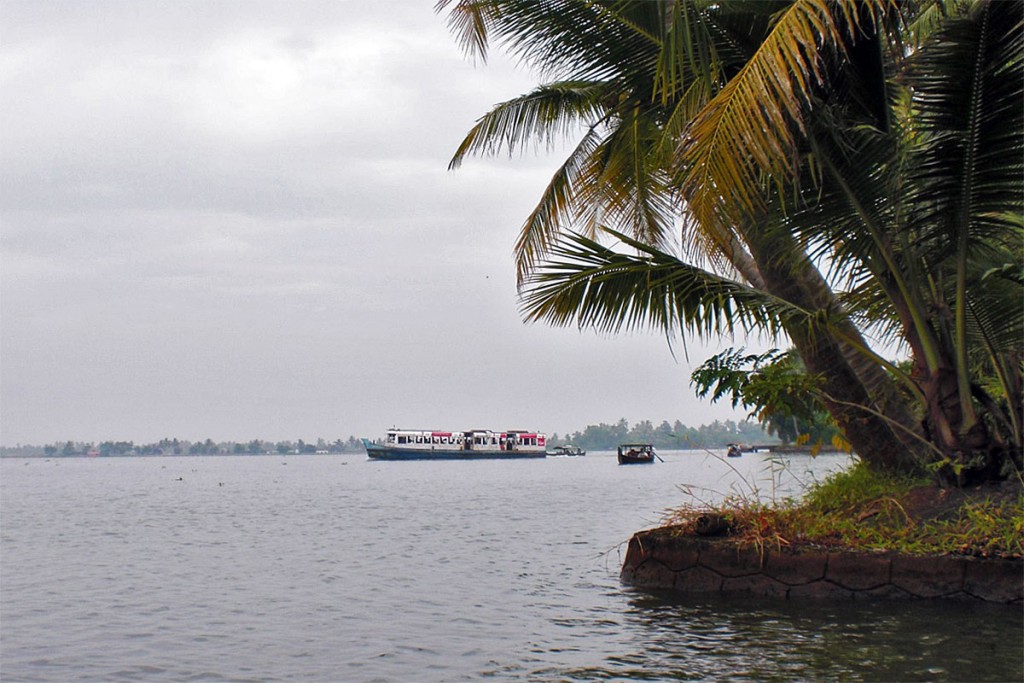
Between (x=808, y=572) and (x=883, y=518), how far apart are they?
111 cm

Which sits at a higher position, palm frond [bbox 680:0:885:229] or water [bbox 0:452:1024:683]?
palm frond [bbox 680:0:885:229]

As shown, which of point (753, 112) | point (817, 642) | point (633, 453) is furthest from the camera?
point (633, 453)

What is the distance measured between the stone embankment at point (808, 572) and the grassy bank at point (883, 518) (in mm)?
153

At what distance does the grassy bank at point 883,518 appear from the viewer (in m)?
8.98

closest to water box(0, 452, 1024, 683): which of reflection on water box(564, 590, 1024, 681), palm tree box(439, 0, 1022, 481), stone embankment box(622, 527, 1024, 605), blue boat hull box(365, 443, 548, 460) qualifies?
reflection on water box(564, 590, 1024, 681)

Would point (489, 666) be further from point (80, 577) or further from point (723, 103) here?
point (80, 577)

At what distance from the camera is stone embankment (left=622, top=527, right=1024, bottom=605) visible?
8734 mm

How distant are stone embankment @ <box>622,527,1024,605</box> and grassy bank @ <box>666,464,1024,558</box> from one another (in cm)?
15

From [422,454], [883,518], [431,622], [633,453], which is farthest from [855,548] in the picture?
[422,454]

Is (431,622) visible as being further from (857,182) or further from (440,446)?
(440,446)

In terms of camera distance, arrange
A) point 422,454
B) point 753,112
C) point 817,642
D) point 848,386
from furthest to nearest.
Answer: point 422,454
point 848,386
point 817,642
point 753,112

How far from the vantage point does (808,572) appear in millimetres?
9516

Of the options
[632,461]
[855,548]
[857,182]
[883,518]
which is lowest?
[632,461]

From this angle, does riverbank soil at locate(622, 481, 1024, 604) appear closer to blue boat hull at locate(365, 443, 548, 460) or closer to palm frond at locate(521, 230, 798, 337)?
palm frond at locate(521, 230, 798, 337)
